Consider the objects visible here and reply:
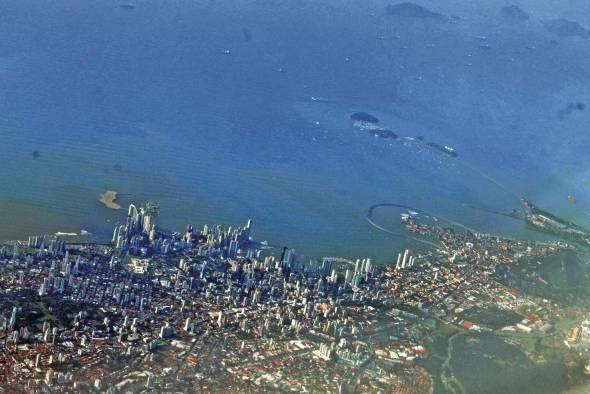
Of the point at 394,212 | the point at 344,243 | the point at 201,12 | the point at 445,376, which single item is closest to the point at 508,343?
the point at 445,376

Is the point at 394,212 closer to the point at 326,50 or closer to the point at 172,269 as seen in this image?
the point at 172,269

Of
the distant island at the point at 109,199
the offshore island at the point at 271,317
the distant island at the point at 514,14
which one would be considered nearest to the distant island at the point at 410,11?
the distant island at the point at 514,14

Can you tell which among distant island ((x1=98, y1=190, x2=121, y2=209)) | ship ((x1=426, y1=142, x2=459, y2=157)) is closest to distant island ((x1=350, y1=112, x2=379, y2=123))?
ship ((x1=426, y1=142, x2=459, y2=157))

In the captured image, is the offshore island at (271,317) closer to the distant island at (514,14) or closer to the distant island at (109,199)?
the distant island at (109,199)

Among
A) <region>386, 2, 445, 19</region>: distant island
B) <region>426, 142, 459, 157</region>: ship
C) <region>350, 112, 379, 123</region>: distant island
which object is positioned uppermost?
<region>386, 2, 445, 19</region>: distant island

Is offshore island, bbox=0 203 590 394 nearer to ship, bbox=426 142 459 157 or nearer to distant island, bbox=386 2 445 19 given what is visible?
ship, bbox=426 142 459 157

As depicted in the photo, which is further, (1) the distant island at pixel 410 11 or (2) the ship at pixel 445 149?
(1) the distant island at pixel 410 11
